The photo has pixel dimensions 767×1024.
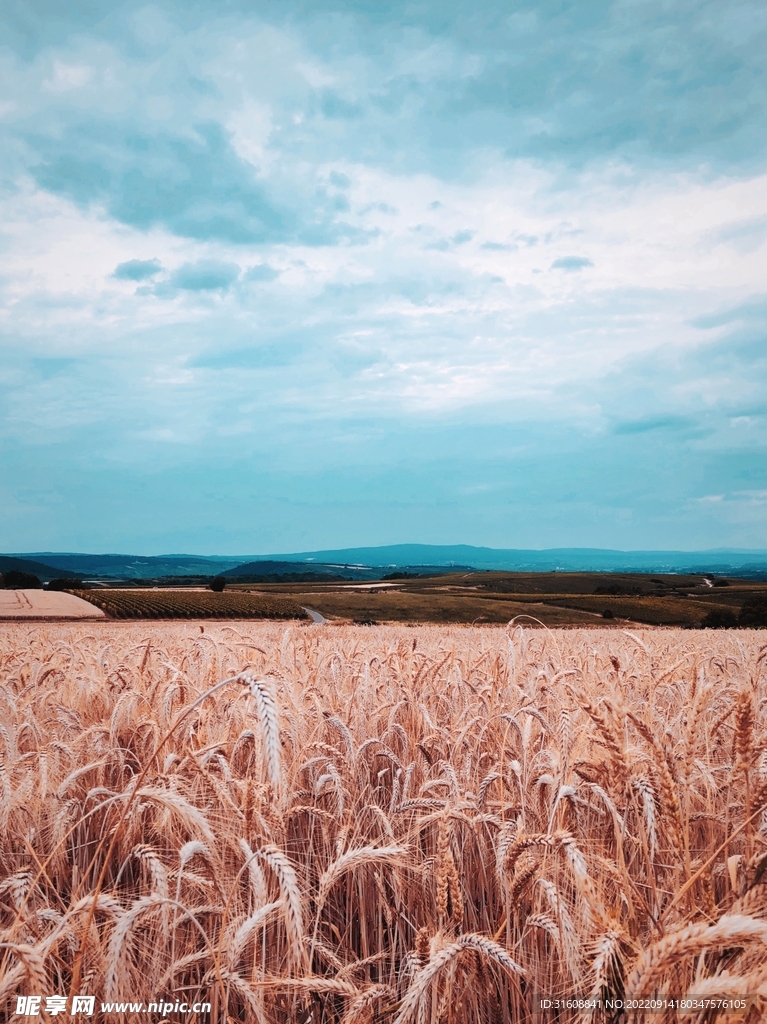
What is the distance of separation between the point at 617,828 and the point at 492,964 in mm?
646

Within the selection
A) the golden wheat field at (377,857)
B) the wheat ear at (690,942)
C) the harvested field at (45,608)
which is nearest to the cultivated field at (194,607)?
the harvested field at (45,608)

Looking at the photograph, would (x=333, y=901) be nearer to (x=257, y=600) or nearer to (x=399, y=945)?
(x=399, y=945)

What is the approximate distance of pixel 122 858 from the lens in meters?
2.91

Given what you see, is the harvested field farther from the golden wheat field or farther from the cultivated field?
the golden wheat field

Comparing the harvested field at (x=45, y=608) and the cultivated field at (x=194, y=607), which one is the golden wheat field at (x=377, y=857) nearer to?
the harvested field at (x=45, y=608)

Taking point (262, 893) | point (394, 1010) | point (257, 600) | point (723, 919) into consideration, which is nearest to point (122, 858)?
point (262, 893)

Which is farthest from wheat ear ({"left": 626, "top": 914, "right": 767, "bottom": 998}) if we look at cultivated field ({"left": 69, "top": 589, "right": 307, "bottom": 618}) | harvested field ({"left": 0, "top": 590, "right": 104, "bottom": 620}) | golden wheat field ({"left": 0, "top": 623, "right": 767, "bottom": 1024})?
cultivated field ({"left": 69, "top": 589, "right": 307, "bottom": 618})

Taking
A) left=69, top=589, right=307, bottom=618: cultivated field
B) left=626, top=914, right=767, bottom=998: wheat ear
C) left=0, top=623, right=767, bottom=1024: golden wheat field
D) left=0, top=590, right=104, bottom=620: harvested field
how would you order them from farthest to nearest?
left=69, top=589, right=307, bottom=618: cultivated field < left=0, top=590, right=104, bottom=620: harvested field < left=0, top=623, right=767, bottom=1024: golden wheat field < left=626, top=914, right=767, bottom=998: wheat ear

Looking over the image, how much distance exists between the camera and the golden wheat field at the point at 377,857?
1669 mm

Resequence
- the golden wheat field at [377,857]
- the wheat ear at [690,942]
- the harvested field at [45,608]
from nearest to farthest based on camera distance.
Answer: the wheat ear at [690,942] < the golden wheat field at [377,857] < the harvested field at [45,608]

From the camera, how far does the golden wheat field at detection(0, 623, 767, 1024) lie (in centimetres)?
167

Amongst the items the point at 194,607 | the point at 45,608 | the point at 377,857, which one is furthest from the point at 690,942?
the point at 194,607

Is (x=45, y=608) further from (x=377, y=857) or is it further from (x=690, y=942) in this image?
(x=690, y=942)

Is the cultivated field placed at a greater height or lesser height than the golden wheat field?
lesser
